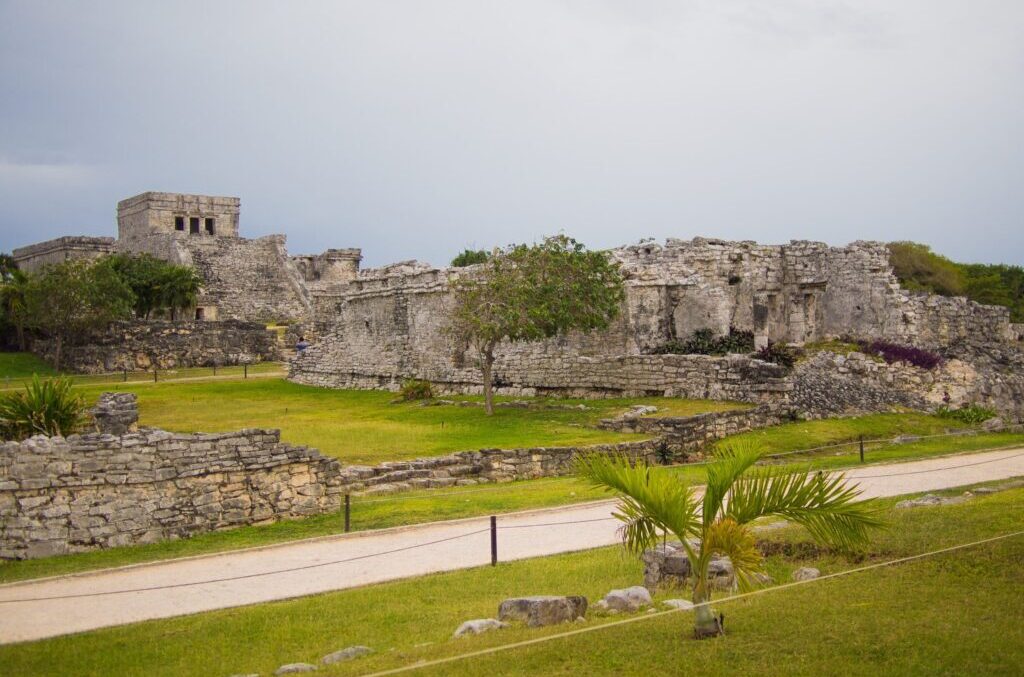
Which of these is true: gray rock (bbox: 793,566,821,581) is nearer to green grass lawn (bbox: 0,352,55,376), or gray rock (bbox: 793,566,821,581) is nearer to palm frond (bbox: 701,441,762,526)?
palm frond (bbox: 701,441,762,526)

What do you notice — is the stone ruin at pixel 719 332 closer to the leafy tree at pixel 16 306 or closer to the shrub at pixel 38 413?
the shrub at pixel 38 413

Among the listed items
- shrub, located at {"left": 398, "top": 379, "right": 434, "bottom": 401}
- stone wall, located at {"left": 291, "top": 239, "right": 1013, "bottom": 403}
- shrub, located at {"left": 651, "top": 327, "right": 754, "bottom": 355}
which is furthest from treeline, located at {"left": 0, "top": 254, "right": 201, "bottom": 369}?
shrub, located at {"left": 651, "top": 327, "right": 754, "bottom": 355}

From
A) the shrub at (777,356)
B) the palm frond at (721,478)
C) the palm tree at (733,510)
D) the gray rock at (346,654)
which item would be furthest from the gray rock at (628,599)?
the shrub at (777,356)

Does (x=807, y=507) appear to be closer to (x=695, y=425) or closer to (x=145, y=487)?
(x=145, y=487)

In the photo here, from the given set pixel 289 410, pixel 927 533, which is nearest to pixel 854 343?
pixel 289 410

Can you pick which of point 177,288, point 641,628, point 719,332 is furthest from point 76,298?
point 641,628

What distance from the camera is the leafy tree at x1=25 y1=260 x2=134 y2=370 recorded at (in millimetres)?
36500

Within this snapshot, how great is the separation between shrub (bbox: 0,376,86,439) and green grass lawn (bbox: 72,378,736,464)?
3865 millimetres

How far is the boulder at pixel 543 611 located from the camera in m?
8.03

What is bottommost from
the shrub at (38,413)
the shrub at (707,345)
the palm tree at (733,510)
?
the palm tree at (733,510)

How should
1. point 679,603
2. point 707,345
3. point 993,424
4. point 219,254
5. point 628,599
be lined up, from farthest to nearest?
point 219,254
point 707,345
point 993,424
point 628,599
point 679,603

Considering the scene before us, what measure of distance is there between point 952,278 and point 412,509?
51.8 metres

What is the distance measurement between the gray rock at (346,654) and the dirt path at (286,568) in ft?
7.55

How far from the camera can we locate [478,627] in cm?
802
